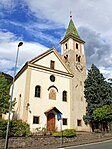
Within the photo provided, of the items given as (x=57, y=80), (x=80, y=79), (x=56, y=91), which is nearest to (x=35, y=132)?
(x=56, y=91)

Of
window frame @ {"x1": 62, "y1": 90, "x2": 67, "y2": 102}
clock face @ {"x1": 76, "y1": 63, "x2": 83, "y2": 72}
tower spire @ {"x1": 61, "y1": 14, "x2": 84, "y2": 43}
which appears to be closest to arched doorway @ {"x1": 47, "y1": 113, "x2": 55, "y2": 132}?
window frame @ {"x1": 62, "y1": 90, "x2": 67, "y2": 102}

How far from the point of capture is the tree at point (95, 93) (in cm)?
3144

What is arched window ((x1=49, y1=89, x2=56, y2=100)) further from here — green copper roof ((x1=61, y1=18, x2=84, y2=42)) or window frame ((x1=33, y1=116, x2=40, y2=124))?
green copper roof ((x1=61, y1=18, x2=84, y2=42))

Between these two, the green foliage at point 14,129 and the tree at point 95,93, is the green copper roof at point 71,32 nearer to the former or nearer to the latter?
the tree at point 95,93

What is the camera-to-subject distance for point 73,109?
30156mm

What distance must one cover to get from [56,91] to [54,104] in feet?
7.29

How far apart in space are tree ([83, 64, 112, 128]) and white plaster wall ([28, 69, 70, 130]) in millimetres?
4551

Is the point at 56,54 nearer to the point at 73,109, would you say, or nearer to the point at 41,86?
the point at 41,86

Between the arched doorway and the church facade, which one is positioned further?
the arched doorway

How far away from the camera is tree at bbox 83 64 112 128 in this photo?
103ft

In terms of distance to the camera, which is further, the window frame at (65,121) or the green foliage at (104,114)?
the window frame at (65,121)

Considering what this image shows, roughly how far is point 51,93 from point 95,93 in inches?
351

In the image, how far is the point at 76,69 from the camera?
112ft

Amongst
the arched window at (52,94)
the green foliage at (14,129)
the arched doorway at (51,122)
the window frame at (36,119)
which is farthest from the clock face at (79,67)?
the green foliage at (14,129)
